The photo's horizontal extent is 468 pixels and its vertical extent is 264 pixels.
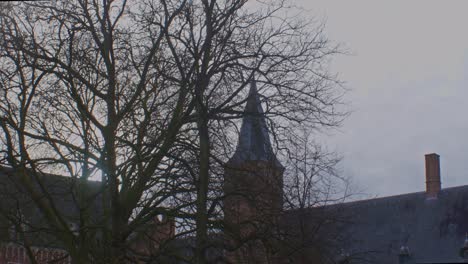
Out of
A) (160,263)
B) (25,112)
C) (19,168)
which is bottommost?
(160,263)

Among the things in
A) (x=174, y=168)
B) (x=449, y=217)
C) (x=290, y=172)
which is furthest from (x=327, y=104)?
(x=449, y=217)

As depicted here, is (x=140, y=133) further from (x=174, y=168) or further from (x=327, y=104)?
(x=327, y=104)

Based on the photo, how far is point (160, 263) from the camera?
42.0 ft

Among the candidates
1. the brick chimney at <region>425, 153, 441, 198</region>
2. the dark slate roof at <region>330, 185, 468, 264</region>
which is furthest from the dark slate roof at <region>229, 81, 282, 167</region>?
the brick chimney at <region>425, 153, 441, 198</region>

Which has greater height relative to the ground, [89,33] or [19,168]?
[89,33]

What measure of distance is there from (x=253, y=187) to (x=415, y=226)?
35683 millimetres

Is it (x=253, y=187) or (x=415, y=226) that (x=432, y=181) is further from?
(x=253, y=187)

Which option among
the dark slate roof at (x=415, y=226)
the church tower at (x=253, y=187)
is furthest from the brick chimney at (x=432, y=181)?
the church tower at (x=253, y=187)

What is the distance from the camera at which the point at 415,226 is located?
47469 millimetres

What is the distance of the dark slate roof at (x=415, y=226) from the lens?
4516cm

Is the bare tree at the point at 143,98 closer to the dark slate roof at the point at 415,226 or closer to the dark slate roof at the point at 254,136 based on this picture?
the dark slate roof at the point at 254,136

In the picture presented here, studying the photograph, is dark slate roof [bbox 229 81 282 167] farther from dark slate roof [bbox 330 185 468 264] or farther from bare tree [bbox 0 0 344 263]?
dark slate roof [bbox 330 185 468 264]

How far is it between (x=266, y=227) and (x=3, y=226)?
211 inches

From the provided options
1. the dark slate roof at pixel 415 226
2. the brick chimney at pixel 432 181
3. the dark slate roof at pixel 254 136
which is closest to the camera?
the dark slate roof at pixel 254 136
